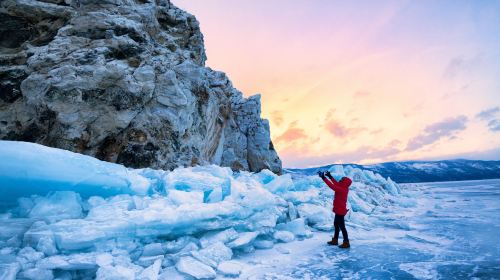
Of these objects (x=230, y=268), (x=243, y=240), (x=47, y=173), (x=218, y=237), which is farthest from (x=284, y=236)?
(x=47, y=173)

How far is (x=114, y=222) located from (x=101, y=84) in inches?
372

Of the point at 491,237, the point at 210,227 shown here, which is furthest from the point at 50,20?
the point at 491,237

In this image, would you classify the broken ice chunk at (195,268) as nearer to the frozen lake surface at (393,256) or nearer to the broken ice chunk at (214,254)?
the broken ice chunk at (214,254)

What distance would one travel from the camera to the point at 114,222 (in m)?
4.59

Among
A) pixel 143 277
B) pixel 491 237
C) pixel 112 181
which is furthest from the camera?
pixel 491 237

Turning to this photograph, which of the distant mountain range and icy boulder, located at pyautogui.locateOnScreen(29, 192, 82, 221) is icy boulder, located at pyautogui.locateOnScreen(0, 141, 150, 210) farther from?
the distant mountain range

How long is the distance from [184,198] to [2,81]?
41.2 ft

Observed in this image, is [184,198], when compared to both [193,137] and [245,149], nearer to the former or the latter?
[193,137]

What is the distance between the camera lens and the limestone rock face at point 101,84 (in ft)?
38.9

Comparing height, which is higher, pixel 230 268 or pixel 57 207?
pixel 57 207

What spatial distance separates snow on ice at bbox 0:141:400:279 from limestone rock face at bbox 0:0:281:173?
685 centimetres

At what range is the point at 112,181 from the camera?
540 cm

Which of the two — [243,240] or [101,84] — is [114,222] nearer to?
[243,240]

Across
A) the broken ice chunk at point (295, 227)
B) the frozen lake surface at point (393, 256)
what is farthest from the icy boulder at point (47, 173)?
the broken ice chunk at point (295, 227)
